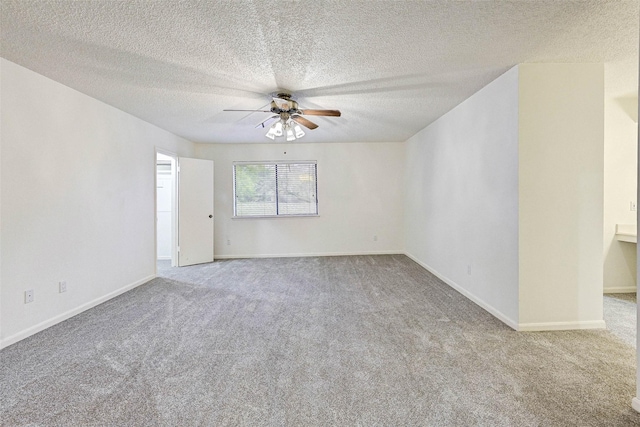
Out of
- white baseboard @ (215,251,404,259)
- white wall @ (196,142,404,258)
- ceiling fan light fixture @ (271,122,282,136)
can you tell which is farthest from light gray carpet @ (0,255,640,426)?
white wall @ (196,142,404,258)

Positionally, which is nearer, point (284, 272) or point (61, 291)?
point (61, 291)

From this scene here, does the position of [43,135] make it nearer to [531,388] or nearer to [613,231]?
[531,388]

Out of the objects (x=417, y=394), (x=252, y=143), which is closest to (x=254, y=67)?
(x=417, y=394)

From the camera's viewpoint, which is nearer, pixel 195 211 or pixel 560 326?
pixel 560 326

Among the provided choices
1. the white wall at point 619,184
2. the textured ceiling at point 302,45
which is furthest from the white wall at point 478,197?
the white wall at point 619,184

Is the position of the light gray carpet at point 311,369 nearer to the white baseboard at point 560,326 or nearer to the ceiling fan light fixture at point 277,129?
the white baseboard at point 560,326

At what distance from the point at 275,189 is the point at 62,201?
3.59 metres

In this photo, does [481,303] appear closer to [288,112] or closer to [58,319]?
[288,112]

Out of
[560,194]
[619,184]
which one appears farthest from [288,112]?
[619,184]

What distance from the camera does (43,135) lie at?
104 inches

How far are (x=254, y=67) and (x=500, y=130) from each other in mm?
2374

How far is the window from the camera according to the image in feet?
19.6

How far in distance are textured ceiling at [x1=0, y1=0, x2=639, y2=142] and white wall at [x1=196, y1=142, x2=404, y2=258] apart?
259 cm

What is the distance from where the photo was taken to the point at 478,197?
10.3ft
